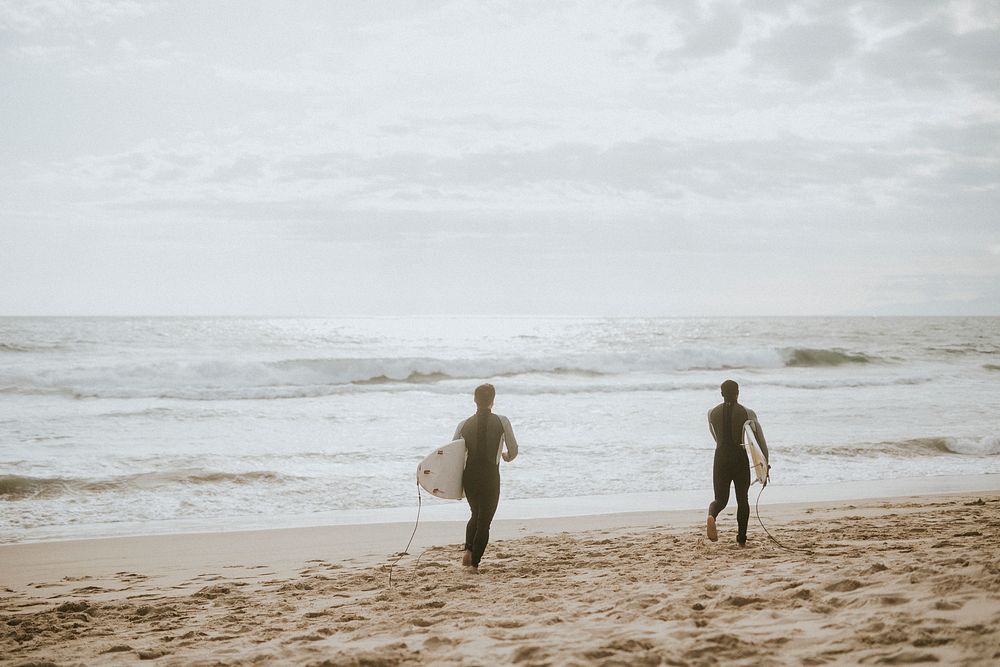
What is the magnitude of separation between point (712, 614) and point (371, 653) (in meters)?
2.11

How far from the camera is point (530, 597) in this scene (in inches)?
217

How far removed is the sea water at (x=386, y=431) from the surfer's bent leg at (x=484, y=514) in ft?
11.3

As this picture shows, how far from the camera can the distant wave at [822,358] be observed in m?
40.5

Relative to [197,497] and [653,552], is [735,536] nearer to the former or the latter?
[653,552]

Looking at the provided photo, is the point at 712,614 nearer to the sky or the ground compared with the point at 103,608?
nearer to the sky

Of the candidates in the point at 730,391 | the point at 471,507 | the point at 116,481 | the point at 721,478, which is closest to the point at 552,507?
the point at 721,478

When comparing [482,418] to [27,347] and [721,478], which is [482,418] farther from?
[27,347]

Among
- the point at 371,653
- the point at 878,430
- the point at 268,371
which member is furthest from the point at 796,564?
the point at 268,371

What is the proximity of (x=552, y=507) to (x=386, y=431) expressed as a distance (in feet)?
25.0

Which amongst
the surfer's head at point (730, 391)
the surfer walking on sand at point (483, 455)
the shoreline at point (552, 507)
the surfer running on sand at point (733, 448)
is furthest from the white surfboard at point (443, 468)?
the shoreline at point (552, 507)

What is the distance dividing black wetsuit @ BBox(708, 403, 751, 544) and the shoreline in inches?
103

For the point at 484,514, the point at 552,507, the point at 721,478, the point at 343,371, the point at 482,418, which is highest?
the point at 482,418

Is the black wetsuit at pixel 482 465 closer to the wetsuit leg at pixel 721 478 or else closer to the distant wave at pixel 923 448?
the wetsuit leg at pixel 721 478

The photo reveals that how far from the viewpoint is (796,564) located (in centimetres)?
603
